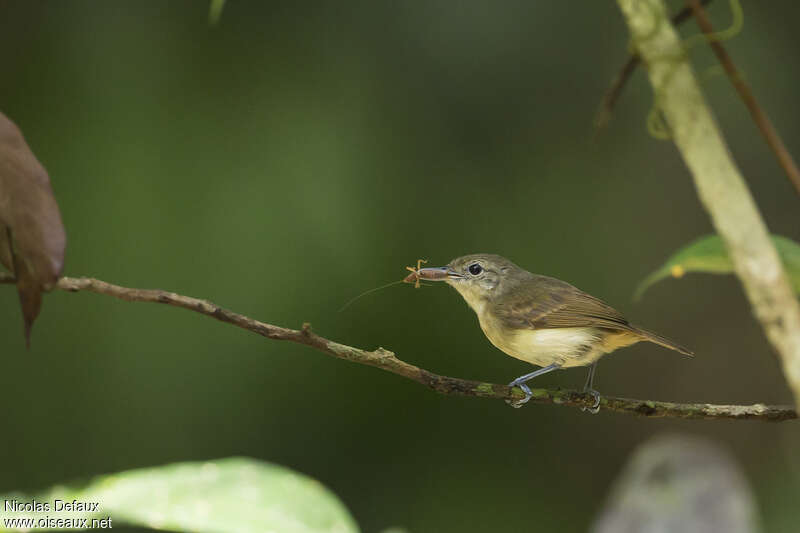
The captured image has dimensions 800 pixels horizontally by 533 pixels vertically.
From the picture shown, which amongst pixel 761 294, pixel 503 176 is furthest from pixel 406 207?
pixel 761 294

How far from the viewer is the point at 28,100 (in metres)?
3.44

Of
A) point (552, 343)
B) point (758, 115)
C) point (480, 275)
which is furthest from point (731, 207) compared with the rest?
point (480, 275)

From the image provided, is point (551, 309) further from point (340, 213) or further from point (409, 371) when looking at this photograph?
point (340, 213)

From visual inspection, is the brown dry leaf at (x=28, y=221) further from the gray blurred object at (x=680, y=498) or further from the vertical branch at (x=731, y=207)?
the gray blurred object at (x=680, y=498)

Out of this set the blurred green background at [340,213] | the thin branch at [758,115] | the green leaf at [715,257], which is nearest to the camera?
the thin branch at [758,115]

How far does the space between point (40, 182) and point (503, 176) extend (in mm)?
2876

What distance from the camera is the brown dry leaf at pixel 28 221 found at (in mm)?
698

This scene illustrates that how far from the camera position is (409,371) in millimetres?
881

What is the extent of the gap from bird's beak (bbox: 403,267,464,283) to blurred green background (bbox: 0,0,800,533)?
5.40 feet

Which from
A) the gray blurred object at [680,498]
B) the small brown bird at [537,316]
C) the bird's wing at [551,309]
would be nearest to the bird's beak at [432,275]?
the small brown bird at [537,316]

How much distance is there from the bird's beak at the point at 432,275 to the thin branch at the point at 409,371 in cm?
47

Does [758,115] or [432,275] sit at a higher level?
[758,115]

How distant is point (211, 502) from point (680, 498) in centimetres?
171

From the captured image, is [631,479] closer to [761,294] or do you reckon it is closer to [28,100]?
[761,294]
